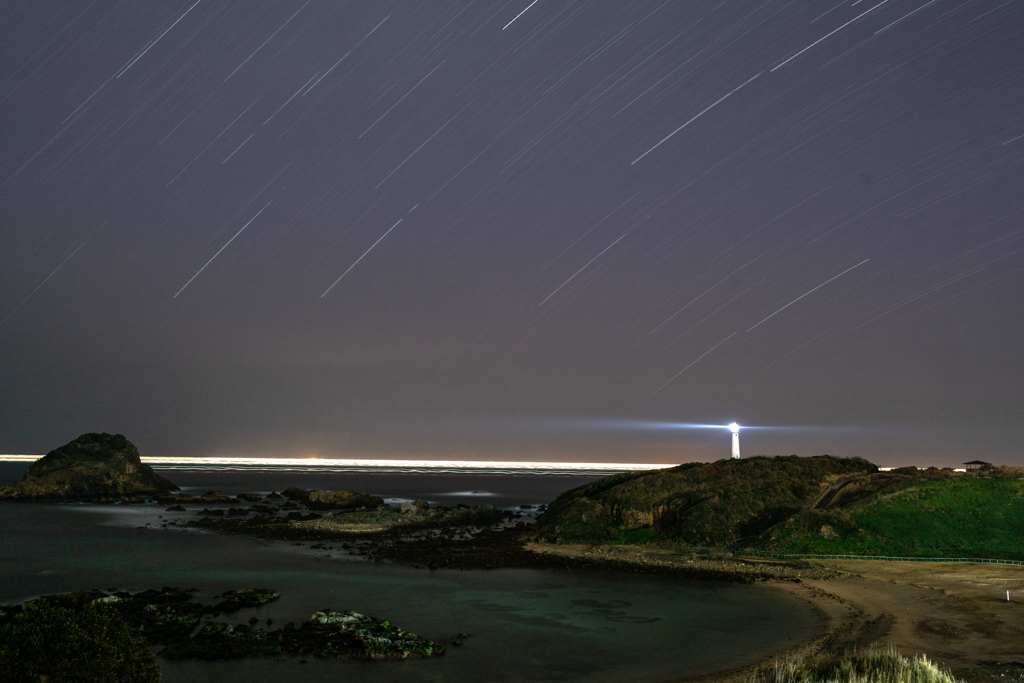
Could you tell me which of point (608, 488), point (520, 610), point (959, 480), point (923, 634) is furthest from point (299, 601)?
point (959, 480)

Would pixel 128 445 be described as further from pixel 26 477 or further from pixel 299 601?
pixel 299 601

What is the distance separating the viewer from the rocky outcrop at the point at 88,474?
11550cm

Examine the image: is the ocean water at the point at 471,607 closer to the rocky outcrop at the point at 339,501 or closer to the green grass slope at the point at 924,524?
the green grass slope at the point at 924,524

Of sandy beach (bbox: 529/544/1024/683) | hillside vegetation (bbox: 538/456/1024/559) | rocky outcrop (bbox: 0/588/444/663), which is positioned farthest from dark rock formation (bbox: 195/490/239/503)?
rocky outcrop (bbox: 0/588/444/663)

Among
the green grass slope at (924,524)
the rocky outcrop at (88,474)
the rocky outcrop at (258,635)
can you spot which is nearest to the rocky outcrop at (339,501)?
the rocky outcrop at (88,474)

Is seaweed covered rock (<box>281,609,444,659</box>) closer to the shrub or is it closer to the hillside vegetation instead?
the shrub

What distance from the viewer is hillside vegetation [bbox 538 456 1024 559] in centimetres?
4828

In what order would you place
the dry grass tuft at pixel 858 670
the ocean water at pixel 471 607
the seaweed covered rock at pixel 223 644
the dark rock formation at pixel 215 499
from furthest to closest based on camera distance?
the dark rock formation at pixel 215 499 < the seaweed covered rock at pixel 223 644 < the ocean water at pixel 471 607 < the dry grass tuft at pixel 858 670

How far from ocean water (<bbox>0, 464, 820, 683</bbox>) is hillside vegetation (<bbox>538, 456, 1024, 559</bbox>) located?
41.2 ft

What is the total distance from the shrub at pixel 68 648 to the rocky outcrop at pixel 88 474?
409 ft

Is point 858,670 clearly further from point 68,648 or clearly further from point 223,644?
point 223,644

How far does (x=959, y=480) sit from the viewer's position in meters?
53.2

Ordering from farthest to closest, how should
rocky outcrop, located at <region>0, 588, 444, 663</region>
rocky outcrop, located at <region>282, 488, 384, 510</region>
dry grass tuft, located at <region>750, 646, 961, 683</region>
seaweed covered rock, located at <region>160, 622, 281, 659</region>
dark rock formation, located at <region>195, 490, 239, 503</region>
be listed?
1. dark rock formation, located at <region>195, 490, 239, 503</region>
2. rocky outcrop, located at <region>282, 488, 384, 510</region>
3. rocky outcrop, located at <region>0, 588, 444, 663</region>
4. seaweed covered rock, located at <region>160, 622, 281, 659</region>
5. dry grass tuft, located at <region>750, 646, 961, 683</region>

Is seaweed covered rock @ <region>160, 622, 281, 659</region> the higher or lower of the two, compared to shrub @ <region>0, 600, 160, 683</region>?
lower
